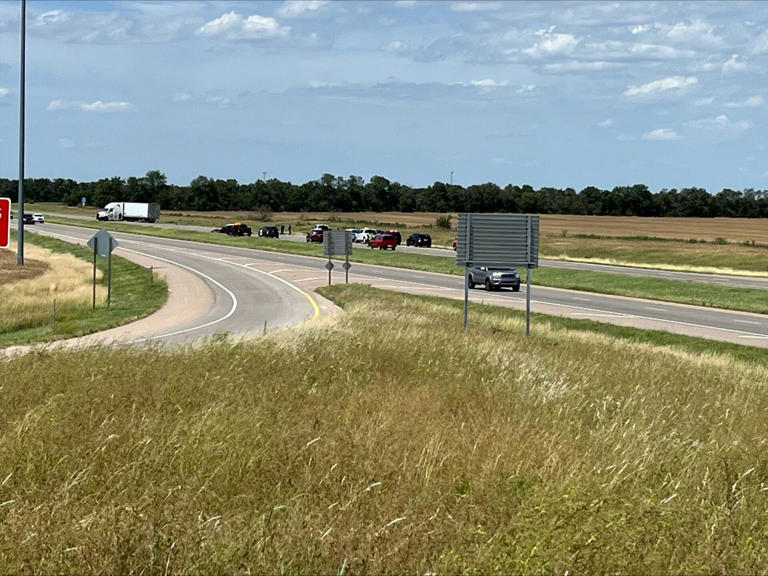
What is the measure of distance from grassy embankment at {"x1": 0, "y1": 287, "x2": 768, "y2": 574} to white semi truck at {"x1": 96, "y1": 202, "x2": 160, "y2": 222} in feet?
481

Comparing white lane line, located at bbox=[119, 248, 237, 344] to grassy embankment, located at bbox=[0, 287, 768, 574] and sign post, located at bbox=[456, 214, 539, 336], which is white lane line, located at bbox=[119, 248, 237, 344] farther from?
sign post, located at bbox=[456, 214, 539, 336]

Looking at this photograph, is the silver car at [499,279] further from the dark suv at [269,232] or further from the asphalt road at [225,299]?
the dark suv at [269,232]

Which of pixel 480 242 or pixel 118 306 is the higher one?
pixel 480 242

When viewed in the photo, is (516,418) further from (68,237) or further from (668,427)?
(68,237)

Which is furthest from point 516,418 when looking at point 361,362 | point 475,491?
point 361,362

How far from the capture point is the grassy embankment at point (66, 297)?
1315 inches

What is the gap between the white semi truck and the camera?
155 metres

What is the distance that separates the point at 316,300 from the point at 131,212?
11663cm

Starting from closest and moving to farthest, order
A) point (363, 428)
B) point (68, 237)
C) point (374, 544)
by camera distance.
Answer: point (374, 544)
point (363, 428)
point (68, 237)

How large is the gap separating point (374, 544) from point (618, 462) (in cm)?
281

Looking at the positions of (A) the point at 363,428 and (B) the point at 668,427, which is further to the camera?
(B) the point at 668,427

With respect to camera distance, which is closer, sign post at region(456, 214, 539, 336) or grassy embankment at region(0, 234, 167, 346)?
sign post at region(456, 214, 539, 336)

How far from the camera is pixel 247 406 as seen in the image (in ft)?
31.9

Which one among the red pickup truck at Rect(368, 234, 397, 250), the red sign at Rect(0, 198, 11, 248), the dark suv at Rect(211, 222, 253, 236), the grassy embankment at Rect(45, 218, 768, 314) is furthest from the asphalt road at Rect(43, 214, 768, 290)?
the red sign at Rect(0, 198, 11, 248)
